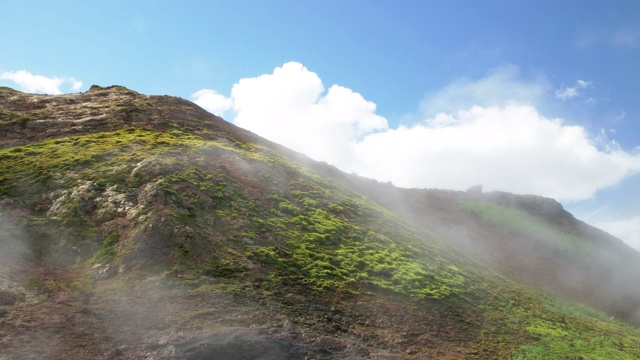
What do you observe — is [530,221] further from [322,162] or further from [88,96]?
[88,96]

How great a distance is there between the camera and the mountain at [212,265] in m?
18.2

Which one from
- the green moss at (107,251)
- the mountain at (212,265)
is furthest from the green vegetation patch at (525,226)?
the green moss at (107,251)

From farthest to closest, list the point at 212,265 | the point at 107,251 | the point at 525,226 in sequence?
1. the point at 525,226
2. the point at 107,251
3. the point at 212,265

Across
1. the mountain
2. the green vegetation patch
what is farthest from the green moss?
the green vegetation patch

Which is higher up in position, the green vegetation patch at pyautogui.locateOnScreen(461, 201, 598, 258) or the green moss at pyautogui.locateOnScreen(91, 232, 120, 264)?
the green vegetation patch at pyautogui.locateOnScreen(461, 201, 598, 258)

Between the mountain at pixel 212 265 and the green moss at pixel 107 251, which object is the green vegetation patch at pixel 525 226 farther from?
the green moss at pixel 107 251

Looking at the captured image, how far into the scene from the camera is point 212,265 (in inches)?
891

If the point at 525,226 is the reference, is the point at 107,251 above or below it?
below

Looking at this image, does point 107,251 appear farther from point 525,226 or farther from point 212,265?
point 525,226

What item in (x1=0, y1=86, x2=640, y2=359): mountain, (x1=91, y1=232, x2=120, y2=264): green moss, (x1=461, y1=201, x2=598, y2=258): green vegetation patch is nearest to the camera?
(x1=0, y1=86, x2=640, y2=359): mountain

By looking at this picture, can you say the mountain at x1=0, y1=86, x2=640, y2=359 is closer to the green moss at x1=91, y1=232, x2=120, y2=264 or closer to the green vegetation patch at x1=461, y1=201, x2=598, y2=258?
the green moss at x1=91, y1=232, x2=120, y2=264

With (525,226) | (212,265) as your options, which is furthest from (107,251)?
(525,226)

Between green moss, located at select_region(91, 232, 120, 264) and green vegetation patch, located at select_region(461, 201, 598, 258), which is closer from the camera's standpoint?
green moss, located at select_region(91, 232, 120, 264)

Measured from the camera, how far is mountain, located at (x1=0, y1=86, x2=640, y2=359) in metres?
18.2
